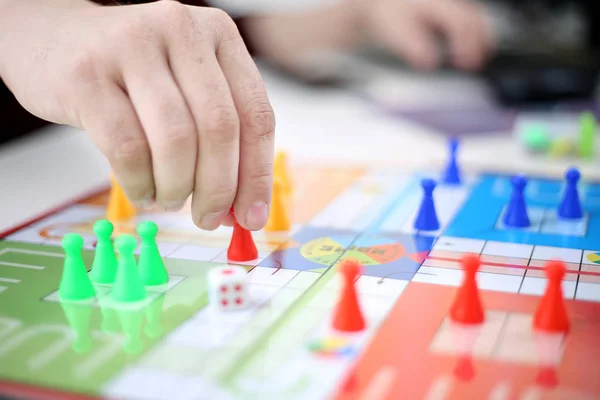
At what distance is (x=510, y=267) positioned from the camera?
815mm

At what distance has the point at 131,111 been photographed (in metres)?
0.67

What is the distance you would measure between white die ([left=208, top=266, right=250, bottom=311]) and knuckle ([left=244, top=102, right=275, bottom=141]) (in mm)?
144

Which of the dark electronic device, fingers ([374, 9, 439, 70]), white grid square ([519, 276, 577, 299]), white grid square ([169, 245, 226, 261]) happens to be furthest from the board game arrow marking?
fingers ([374, 9, 439, 70])

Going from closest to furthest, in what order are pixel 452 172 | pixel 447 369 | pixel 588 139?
pixel 447 369
pixel 452 172
pixel 588 139

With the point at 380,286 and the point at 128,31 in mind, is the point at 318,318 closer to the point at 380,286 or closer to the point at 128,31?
the point at 380,286

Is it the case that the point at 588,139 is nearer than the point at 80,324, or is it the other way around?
the point at 80,324

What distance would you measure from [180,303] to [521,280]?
377 millimetres

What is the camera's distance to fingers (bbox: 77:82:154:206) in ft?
2.17

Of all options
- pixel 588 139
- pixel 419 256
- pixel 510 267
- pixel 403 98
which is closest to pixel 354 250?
pixel 419 256

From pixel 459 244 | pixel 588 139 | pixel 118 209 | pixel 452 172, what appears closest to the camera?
pixel 459 244

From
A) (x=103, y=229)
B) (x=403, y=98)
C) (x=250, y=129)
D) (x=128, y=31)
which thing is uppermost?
(x=128, y=31)

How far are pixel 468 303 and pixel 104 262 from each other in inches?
15.6

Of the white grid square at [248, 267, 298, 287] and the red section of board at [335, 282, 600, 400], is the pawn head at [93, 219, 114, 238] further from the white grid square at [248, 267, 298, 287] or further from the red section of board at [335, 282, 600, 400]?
the red section of board at [335, 282, 600, 400]

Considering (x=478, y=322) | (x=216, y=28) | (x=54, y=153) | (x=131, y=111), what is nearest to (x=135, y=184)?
(x=131, y=111)
